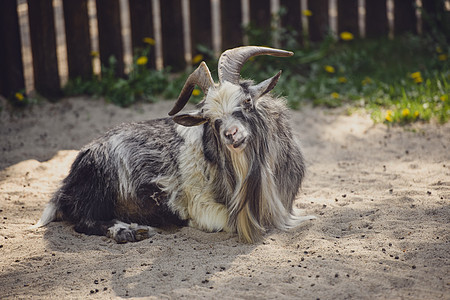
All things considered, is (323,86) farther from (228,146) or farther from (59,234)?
(59,234)

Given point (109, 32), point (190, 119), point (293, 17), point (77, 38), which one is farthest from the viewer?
point (293, 17)

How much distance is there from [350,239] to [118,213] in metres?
1.90

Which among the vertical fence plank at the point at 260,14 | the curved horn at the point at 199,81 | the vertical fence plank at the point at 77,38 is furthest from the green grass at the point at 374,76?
the curved horn at the point at 199,81

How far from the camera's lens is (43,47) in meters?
6.41

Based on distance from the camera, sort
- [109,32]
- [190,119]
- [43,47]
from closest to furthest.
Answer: [190,119]
[43,47]
[109,32]

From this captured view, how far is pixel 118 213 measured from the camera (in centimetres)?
429

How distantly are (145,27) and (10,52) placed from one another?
5.76ft

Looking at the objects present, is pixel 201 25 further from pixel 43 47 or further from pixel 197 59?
pixel 43 47

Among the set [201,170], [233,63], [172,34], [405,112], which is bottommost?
[201,170]

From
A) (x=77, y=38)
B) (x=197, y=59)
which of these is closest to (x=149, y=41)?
(x=197, y=59)

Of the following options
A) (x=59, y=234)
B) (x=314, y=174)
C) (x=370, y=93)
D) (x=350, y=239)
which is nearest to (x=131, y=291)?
(x=59, y=234)

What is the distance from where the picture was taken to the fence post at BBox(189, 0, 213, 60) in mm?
7289

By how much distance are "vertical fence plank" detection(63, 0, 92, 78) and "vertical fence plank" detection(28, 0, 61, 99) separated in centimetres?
20

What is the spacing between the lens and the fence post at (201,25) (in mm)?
7289
